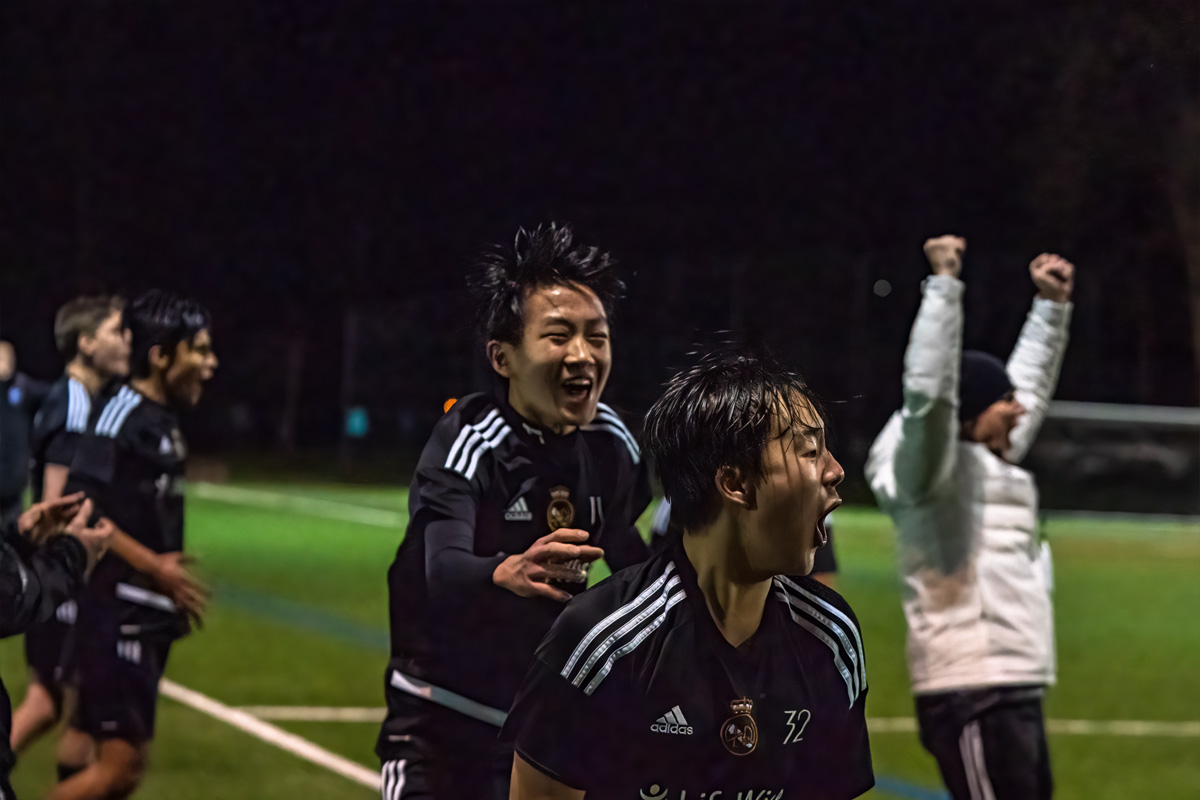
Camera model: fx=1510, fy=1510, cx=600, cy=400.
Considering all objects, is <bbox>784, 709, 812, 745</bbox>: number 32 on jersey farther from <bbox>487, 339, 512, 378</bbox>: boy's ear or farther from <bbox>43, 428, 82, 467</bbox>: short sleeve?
<bbox>43, 428, 82, 467</bbox>: short sleeve

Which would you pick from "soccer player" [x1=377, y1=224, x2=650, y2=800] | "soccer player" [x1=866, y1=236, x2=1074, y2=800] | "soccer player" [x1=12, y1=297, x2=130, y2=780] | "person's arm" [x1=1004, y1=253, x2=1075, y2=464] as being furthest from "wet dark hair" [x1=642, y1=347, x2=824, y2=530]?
"soccer player" [x1=12, y1=297, x2=130, y2=780]

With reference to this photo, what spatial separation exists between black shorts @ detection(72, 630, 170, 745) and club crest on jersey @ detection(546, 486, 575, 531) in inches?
81.0

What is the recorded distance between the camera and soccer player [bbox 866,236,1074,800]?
12.5 feet

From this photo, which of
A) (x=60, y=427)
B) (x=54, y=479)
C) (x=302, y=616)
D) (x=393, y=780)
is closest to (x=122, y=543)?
(x=54, y=479)

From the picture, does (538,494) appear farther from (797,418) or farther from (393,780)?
(797,418)

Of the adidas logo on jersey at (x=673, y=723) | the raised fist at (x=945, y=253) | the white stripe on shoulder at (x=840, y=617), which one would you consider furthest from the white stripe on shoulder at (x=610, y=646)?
the raised fist at (x=945, y=253)

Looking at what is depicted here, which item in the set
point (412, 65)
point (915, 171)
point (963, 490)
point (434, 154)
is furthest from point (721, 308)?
point (915, 171)

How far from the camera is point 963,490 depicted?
3920mm

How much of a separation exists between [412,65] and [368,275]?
1008 cm

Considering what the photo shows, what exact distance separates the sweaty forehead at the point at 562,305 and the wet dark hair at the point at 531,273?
0.01m

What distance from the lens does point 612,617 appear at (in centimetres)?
197

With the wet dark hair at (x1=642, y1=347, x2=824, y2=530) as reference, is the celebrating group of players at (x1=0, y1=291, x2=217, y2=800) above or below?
below

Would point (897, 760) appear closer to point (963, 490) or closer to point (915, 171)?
point (963, 490)

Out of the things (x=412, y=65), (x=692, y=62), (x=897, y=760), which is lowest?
(x=897, y=760)
